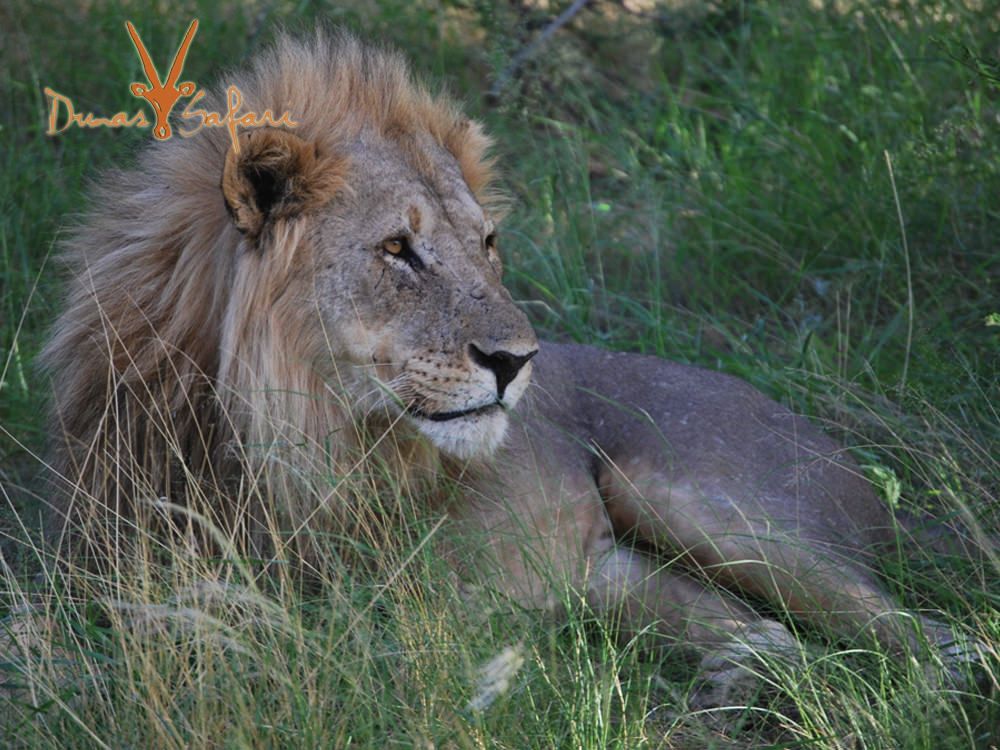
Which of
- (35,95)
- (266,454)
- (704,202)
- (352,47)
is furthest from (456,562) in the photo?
(35,95)

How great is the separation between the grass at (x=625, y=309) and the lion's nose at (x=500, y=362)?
0.39m

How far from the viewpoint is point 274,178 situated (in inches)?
128

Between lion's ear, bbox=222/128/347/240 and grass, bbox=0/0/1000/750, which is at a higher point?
lion's ear, bbox=222/128/347/240

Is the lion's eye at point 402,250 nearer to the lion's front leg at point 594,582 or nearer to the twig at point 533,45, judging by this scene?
the lion's front leg at point 594,582

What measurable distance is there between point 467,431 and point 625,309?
238cm

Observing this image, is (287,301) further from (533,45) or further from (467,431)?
(533,45)

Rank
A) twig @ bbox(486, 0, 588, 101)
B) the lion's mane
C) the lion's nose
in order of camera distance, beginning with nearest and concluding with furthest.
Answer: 1. the lion's nose
2. the lion's mane
3. twig @ bbox(486, 0, 588, 101)

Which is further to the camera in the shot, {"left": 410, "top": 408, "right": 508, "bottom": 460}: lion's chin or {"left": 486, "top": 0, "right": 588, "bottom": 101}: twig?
{"left": 486, "top": 0, "right": 588, "bottom": 101}: twig

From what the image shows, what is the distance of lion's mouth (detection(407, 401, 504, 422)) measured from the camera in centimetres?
313

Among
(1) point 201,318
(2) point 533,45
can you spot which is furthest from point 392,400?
(2) point 533,45

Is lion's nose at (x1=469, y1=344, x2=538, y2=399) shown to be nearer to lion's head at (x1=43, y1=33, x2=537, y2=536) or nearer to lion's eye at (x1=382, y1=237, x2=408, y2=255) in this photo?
lion's head at (x1=43, y1=33, x2=537, y2=536)

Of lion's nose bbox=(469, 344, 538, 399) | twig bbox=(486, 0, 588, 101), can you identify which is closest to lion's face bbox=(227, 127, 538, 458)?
lion's nose bbox=(469, 344, 538, 399)

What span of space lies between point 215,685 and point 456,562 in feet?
2.62

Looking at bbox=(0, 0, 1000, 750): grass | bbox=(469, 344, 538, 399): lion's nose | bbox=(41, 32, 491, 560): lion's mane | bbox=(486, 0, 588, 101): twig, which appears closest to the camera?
bbox=(0, 0, 1000, 750): grass
